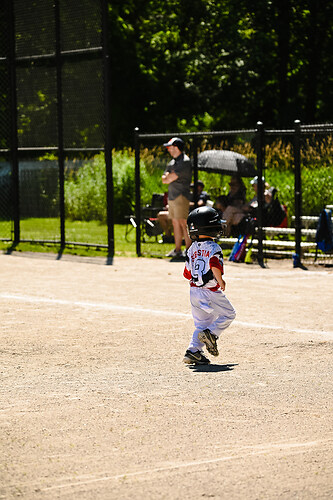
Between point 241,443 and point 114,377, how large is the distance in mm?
2045

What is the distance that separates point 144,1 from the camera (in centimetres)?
4659

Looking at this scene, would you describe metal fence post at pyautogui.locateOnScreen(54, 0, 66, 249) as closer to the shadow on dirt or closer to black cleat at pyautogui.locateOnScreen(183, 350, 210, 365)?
black cleat at pyautogui.locateOnScreen(183, 350, 210, 365)

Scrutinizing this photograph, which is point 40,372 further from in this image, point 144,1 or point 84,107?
point 144,1

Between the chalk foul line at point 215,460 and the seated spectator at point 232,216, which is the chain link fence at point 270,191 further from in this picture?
the chalk foul line at point 215,460

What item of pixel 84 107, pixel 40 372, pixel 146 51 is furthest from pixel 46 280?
pixel 146 51

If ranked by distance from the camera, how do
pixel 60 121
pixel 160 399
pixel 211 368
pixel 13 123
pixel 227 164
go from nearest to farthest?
pixel 160 399 < pixel 211 368 < pixel 60 121 < pixel 227 164 < pixel 13 123

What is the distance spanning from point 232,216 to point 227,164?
1.36 meters

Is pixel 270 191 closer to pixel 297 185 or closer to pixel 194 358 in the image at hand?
pixel 297 185

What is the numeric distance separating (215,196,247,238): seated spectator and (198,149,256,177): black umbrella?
678 millimetres

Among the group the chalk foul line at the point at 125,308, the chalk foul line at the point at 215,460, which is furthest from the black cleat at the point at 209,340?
the chalk foul line at the point at 215,460

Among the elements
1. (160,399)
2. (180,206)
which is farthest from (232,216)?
(160,399)

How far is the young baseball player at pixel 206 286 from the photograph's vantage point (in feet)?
25.4

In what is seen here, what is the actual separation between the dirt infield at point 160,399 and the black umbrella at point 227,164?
5.79m

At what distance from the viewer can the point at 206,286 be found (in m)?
7.78
